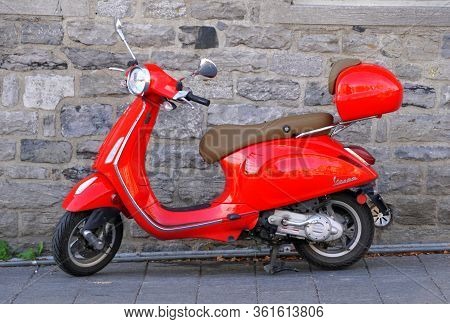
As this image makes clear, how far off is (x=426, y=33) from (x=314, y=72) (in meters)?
0.80

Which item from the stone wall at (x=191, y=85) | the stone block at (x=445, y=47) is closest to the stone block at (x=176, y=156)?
the stone wall at (x=191, y=85)

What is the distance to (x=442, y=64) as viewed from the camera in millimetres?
6676

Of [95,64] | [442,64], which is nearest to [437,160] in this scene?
[442,64]

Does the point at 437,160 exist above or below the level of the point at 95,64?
below

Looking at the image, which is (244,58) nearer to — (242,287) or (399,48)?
(399,48)

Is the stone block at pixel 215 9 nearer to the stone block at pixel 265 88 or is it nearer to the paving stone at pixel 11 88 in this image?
the stone block at pixel 265 88

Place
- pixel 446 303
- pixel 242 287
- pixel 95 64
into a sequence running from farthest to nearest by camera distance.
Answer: pixel 95 64
pixel 242 287
pixel 446 303

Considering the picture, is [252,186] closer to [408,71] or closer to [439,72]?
[408,71]

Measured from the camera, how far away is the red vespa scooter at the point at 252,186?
580cm

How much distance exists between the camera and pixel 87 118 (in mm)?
6688

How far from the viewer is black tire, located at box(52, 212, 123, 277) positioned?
579 centimetres

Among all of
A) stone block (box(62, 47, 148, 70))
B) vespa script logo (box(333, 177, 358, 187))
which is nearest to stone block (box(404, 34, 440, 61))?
vespa script logo (box(333, 177, 358, 187))

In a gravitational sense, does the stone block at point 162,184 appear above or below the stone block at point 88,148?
below

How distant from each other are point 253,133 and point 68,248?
129 centimetres
